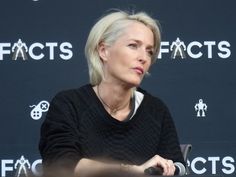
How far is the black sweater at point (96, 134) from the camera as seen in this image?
1635mm

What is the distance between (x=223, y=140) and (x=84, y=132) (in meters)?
1.64

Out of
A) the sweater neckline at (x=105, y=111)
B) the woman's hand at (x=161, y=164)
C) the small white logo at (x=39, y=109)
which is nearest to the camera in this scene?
the woman's hand at (x=161, y=164)

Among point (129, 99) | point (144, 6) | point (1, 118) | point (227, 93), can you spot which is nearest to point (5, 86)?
point (1, 118)

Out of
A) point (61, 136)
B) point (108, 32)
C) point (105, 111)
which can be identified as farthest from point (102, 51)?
point (61, 136)

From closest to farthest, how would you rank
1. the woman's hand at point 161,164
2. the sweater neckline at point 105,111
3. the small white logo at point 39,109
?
the woman's hand at point 161,164 → the sweater neckline at point 105,111 → the small white logo at point 39,109

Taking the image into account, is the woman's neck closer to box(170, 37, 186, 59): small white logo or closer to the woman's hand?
the woman's hand

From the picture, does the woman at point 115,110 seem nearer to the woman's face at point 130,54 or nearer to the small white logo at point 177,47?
the woman's face at point 130,54

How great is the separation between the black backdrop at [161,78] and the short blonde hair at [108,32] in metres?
1.41

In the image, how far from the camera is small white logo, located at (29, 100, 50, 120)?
319 cm

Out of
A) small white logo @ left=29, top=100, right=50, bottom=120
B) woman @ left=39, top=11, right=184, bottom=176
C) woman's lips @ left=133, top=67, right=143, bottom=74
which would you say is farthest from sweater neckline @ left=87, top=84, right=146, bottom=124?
small white logo @ left=29, top=100, right=50, bottom=120

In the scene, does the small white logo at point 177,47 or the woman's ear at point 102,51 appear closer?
the woman's ear at point 102,51

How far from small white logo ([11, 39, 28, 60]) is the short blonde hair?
1.45 metres

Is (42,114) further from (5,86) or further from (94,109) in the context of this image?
(94,109)

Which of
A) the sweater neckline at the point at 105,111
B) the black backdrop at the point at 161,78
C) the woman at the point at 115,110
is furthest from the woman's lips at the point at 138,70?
the black backdrop at the point at 161,78
